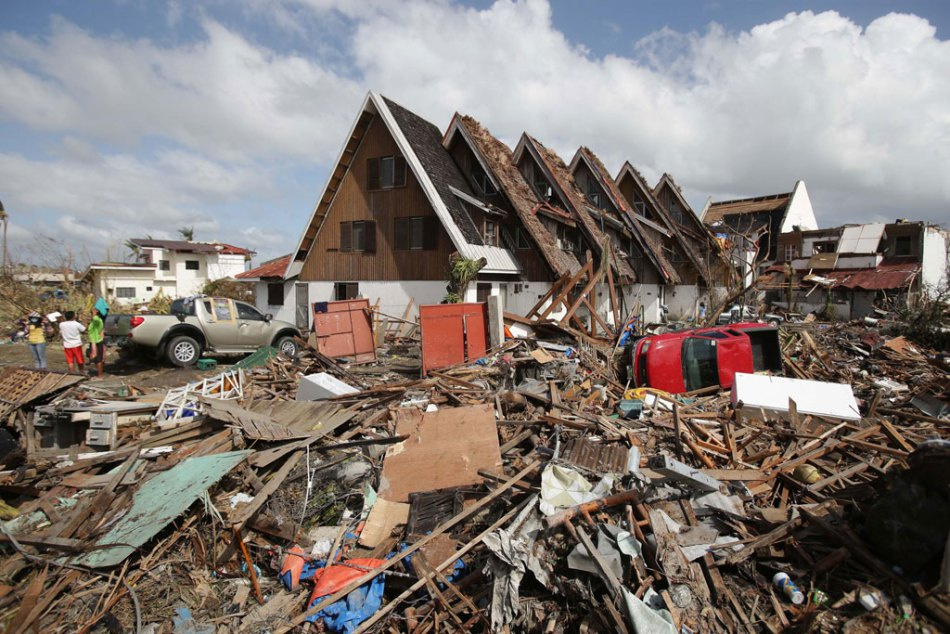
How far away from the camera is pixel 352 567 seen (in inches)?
190

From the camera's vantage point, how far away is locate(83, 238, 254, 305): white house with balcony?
114ft

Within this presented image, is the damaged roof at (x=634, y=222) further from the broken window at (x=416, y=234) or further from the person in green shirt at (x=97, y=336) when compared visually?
the person in green shirt at (x=97, y=336)

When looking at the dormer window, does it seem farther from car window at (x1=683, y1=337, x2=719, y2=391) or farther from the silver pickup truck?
car window at (x1=683, y1=337, x2=719, y2=391)

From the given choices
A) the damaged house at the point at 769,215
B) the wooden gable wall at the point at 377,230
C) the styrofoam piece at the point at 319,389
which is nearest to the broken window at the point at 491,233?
the wooden gable wall at the point at 377,230

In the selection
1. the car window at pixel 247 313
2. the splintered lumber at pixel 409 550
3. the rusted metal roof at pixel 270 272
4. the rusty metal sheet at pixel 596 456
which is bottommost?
the splintered lumber at pixel 409 550

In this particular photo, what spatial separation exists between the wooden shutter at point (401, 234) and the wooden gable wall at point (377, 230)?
0.15 metres

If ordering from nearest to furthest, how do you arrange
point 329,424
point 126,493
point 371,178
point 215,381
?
point 126,493
point 329,424
point 215,381
point 371,178

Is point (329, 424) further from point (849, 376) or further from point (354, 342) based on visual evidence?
point (849, 376)

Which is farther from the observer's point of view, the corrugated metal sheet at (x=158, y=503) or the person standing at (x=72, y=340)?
the person standing at (x=72, y=340)

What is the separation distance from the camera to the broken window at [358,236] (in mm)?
18812

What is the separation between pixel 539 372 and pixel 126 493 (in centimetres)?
736

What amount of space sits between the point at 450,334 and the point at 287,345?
5.18m

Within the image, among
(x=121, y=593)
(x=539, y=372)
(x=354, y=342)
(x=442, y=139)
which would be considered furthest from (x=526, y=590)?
(x=442, y=139)

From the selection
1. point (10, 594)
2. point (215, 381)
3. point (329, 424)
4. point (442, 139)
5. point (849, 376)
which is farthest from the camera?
point (442, 139)
